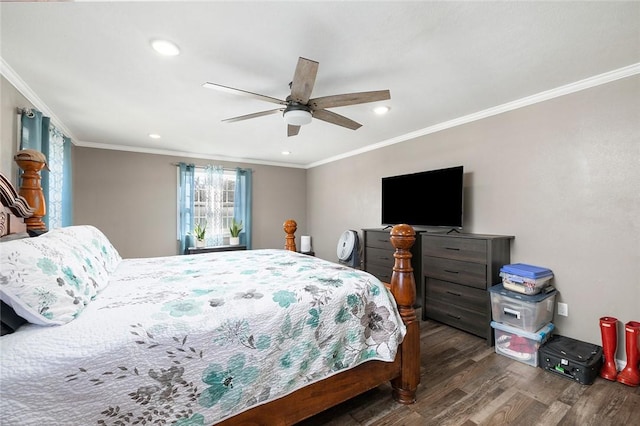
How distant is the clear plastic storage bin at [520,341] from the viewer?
7.30 ft

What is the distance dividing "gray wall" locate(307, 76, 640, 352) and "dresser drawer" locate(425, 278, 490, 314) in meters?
0.57

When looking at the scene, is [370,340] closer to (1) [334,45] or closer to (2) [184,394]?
(2) [184,394]

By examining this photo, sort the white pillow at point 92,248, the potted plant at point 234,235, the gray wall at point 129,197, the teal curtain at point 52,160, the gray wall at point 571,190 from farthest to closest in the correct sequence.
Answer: the potted plant at point 234,235 < the gray wall at point 129,197 < the teal curtain at point 52,160 < the gray wall at point 571,190 < the white pillow at point 92,248

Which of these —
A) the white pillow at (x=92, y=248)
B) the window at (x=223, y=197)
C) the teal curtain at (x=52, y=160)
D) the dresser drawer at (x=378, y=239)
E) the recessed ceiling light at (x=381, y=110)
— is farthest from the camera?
the window at (x=223, y=197)

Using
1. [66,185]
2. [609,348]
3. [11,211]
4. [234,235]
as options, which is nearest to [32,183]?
[11,211]

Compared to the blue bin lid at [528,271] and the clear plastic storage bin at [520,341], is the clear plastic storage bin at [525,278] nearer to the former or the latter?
the blue bin lid at [528,271]

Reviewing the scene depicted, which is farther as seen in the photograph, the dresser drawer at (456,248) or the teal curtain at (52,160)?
the dresser drawer at (456,248)

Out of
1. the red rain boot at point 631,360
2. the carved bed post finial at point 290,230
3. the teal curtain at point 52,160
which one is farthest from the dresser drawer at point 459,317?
the teal curtain at point 52,160

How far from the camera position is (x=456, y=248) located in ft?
9.19

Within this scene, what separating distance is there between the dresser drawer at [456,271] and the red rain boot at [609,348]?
0.82 metres

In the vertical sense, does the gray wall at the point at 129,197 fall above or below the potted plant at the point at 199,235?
above

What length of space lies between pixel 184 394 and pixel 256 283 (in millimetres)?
625

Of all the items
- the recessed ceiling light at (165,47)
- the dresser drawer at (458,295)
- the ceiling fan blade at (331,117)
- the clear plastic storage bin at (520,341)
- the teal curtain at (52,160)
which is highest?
the recessed ceiling light at (165,47)

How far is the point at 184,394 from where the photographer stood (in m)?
1.07
